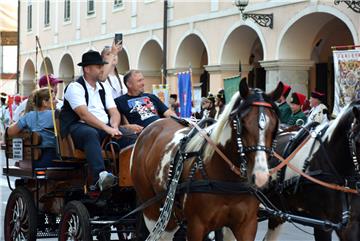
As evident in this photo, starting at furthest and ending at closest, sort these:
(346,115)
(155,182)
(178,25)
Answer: (178,25) → (155,182) → (346,115)

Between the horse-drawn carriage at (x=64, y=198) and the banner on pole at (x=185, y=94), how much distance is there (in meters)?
9.01

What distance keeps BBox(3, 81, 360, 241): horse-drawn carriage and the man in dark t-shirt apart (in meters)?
0.54

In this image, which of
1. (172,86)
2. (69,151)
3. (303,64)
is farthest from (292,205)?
(172,86)

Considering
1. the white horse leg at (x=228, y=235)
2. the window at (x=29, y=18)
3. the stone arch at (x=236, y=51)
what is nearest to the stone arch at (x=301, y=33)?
the stone arch at (x=236, y=51)

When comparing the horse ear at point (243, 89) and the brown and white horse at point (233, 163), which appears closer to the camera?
the brown and white horse at point (233, 163)

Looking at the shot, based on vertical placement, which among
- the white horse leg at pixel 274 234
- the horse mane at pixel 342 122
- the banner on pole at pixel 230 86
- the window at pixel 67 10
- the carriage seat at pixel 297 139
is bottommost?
the white horse leg at pixel 274 234

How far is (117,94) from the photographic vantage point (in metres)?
8.95

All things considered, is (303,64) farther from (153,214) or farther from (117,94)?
(153,214)

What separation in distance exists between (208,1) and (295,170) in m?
19.1

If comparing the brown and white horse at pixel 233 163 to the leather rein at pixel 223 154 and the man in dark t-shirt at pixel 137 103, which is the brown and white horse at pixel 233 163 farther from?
the man in dark t-shirt at pixel 137 103

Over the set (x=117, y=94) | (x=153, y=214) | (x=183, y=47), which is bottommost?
(x=153, y=214)

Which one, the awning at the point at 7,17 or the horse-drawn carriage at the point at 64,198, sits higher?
the awning at the point at 7,17

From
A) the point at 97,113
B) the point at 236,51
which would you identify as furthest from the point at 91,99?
the point at 236,51

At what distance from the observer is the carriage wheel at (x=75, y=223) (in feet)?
24.1
